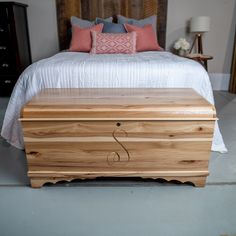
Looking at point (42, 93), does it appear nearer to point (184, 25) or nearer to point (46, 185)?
point (46, 185)

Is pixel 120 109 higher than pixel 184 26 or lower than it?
lower

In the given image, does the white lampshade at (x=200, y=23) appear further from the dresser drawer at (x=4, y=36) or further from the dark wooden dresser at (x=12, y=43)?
the dresser drawer at (x=4, y=36)

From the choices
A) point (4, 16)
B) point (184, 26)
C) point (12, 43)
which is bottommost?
point (12, 43)

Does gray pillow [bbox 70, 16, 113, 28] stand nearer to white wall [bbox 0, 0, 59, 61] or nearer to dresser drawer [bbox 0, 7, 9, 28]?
white wall [bbox 0, 0, 59, 61]

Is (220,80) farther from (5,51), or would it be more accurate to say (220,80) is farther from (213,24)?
(5,51)

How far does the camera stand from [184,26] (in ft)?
12.1

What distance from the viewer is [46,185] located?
1623 mm

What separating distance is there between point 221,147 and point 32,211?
1.54 meters

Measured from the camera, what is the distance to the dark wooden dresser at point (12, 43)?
10.6 feet

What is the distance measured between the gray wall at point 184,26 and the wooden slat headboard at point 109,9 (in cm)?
13

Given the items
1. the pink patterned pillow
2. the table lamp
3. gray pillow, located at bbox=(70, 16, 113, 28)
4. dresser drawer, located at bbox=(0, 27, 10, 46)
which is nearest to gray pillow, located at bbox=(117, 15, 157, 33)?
gray pillow, located at bbox=(70, 16, 113, 28)

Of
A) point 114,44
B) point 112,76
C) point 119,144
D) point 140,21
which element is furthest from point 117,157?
point 140,21

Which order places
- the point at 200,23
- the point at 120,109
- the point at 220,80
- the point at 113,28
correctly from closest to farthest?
the point at 120,109 < the point at 113,28 < the point at 200,23 < the point at 220,80

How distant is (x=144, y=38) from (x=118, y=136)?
1.86m
